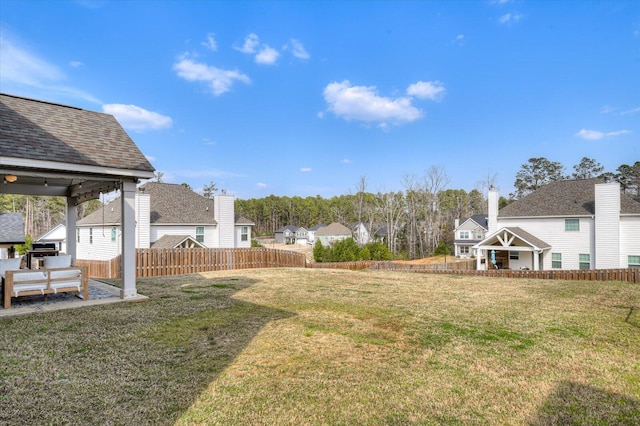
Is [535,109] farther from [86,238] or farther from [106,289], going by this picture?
[86,238]

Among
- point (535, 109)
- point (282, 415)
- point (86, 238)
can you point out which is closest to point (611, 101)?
point (535, 109)

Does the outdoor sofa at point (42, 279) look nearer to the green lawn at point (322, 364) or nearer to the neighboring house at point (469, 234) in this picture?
the green lawn at point (322, 364)

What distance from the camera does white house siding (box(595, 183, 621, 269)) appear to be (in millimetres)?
20250

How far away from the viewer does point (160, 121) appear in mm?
25484

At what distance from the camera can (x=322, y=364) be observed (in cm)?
408

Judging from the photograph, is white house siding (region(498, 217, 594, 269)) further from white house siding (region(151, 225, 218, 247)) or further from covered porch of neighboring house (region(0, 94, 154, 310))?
covered porch of neighboring house (region(0, 94, 154, 310))

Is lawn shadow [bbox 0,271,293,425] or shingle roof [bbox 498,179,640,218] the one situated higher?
shingle roof [bbox 498,179,640,218]

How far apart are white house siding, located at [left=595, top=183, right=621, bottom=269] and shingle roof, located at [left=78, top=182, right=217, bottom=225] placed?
1035 inches

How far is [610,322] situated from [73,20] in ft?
67.7

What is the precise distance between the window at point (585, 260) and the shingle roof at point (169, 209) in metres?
26.0

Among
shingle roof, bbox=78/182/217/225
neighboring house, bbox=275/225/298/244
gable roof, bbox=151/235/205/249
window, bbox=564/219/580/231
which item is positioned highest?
shingle roof, bbox=78/182/217/225

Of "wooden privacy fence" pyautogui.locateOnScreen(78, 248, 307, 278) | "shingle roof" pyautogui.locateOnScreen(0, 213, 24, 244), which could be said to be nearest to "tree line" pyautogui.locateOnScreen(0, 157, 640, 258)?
"wooden privacy fence" pyautogui.locateOnScreen(78, 248, 307, 278)

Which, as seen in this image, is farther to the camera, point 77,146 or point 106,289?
point 106,289

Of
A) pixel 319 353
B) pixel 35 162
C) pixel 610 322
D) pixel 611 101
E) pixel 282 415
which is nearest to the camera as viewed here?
pixel 282 415
